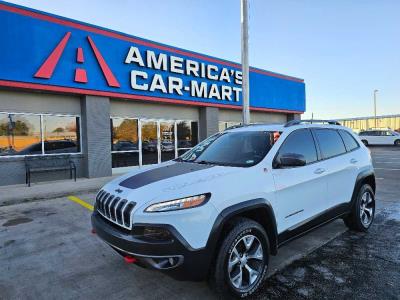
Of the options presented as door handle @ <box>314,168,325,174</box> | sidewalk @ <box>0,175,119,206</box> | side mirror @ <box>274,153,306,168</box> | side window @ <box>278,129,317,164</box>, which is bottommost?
sidewalk @ <box>0,175,119,206</box>

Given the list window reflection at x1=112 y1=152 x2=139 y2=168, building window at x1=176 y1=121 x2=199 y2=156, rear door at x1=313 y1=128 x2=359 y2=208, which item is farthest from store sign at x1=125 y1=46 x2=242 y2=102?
rear door at x1=313 y1=128 x2=359 y2=208

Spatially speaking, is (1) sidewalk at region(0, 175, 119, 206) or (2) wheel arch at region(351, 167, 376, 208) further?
(1) sidewalk at region(0, 175, 119, 206)

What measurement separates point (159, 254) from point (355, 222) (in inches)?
143

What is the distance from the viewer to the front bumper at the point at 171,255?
2.64m

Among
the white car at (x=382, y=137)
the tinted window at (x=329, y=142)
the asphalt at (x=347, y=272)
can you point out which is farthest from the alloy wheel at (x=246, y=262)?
the white car at (x=382, y=137)

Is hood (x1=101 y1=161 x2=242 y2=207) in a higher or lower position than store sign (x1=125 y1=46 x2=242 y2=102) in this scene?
lower

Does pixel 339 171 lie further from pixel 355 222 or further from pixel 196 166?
pixel 196 166

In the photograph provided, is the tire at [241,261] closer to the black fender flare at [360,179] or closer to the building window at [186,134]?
the black fender flare at [360,179]

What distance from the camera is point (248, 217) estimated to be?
3.29 m

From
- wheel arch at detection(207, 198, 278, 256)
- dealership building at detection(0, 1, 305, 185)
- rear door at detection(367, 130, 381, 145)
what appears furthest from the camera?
rear door at detection(367, 130, 381, 145)

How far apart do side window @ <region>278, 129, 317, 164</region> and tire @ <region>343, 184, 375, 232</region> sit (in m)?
1.40

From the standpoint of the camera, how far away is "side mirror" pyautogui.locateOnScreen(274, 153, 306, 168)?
3.42m

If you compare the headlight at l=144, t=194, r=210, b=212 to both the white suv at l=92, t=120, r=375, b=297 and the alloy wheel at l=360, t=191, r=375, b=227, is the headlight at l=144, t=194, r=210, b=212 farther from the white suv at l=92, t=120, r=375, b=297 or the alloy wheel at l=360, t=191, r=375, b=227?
the alloy wheel at l=360, t=191, r=375, b=227

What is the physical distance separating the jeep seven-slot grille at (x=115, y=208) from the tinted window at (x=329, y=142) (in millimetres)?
2918
